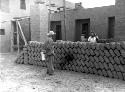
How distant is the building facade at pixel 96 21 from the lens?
33.9 feet

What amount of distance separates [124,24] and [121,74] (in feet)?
11.7

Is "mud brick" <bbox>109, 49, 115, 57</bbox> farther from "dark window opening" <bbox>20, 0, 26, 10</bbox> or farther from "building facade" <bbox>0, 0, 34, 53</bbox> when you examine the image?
"dark window opening" <bbox>20, 0, 26, 10</bbox>

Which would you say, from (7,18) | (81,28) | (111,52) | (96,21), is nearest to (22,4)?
(7,18)

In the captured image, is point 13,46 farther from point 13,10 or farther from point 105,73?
point 105,73

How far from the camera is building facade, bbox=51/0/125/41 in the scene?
33.9ft

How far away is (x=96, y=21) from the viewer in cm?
1410

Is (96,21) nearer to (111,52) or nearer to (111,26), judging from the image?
(111,26)

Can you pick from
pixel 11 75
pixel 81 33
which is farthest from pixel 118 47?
pixel 81 33

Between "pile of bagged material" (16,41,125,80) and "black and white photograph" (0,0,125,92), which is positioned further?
"pile of bagged material" (16,41,125,80)

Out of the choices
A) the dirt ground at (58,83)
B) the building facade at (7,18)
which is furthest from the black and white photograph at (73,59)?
the building facade at (7,18)

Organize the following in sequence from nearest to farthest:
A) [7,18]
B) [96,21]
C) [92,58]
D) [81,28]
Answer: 1. [92,58]
2. [96,21]
3. [81,28]
4. [7,18]

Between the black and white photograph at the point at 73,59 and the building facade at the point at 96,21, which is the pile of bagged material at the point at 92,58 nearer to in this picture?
the black and white photograph at the point at 73,59

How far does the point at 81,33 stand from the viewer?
16.4 meters

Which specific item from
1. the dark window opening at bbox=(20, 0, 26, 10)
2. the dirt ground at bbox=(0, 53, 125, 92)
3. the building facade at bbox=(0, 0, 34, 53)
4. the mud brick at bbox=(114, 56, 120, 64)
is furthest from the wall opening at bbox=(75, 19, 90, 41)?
the mud brick at bbox=(114, 56, 120, 64)
